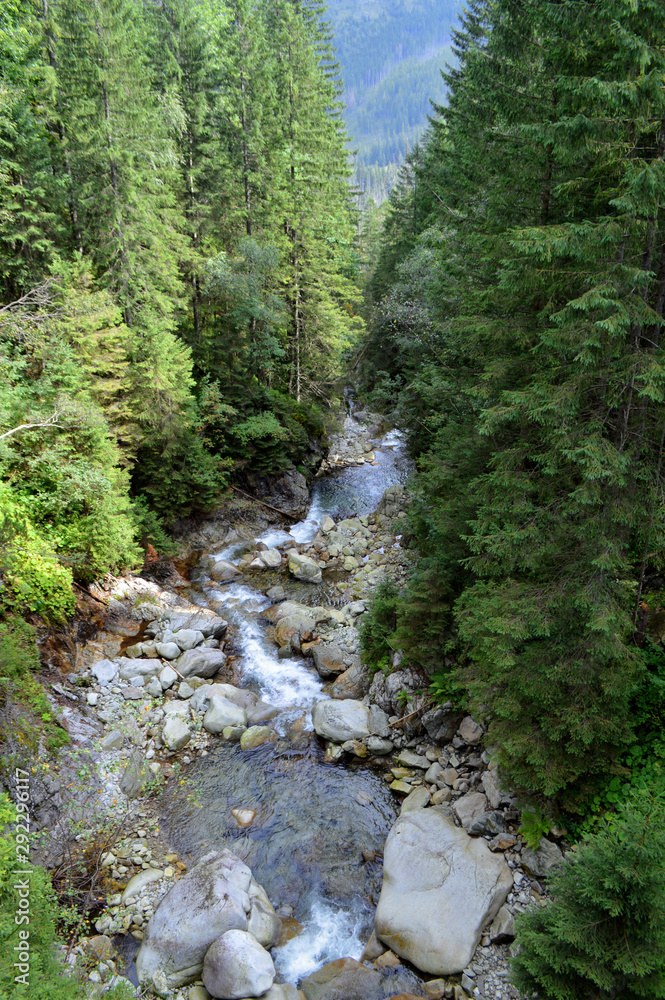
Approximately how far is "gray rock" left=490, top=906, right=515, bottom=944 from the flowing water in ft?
5.56

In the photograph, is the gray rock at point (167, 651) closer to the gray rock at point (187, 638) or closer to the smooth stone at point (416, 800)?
the gray rock at point (187, 638)

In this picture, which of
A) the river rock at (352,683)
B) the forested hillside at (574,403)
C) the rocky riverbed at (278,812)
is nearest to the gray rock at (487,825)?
the rocky riverbed at (278,812)

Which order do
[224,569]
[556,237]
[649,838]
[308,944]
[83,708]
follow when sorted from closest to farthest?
[649,838] < [556,237] < [308,944] < [83,708] < [224,569]

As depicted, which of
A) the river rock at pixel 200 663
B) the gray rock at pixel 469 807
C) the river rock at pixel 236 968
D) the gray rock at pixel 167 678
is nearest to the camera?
the river rock at pixel 236 968

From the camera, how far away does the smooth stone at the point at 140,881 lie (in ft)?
22.9

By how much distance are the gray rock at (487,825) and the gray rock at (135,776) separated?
5499 mm

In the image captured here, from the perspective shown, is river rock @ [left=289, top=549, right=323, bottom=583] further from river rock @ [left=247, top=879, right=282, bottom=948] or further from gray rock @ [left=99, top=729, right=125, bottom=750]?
river rock @ [left=247, top=879, right=282, bottom=948]

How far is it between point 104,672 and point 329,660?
4.87 meters

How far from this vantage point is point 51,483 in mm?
10617

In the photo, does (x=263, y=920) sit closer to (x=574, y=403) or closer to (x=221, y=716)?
(x=221, y=716)

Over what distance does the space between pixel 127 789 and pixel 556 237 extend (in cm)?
1021

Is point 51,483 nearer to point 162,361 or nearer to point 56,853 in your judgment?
point 162,361

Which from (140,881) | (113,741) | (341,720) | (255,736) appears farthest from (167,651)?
(140,881)

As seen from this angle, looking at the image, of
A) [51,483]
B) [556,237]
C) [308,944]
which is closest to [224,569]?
[51,483]
